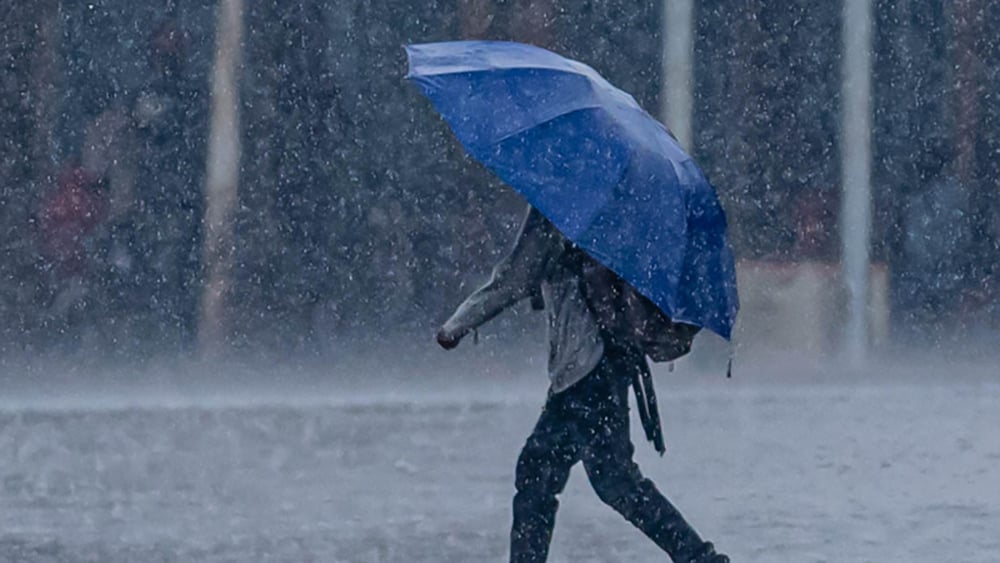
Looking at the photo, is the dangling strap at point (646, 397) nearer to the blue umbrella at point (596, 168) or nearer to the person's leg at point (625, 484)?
the person's leg at point (625, 484)

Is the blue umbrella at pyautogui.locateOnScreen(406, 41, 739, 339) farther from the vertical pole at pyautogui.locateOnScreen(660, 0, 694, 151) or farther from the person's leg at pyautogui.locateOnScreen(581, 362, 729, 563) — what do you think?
the vertical pole at pyautogui.locateOnScreen(660, 0, 694, 151)

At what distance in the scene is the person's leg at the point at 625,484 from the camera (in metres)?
5.79

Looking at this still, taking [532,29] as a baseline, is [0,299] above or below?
below

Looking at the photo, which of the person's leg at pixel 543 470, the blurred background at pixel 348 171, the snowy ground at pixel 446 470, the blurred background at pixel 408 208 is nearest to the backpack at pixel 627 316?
the person's leg at pixel 543 470

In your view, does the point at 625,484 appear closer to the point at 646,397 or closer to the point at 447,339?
the point at 646,397

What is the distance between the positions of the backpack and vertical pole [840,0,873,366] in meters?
10.6

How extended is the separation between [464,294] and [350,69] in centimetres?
193

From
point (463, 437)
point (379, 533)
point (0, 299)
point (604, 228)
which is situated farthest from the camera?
point (0, 299)

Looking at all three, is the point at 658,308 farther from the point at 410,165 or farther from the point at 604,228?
the point at 410,165

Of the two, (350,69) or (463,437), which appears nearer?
(463,437)

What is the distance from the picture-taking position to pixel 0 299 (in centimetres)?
1495

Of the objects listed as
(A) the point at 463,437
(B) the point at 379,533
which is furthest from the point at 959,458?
(B) the point at 379,533

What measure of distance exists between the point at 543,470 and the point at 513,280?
558 millimetres

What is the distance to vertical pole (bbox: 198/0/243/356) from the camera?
1534cm
